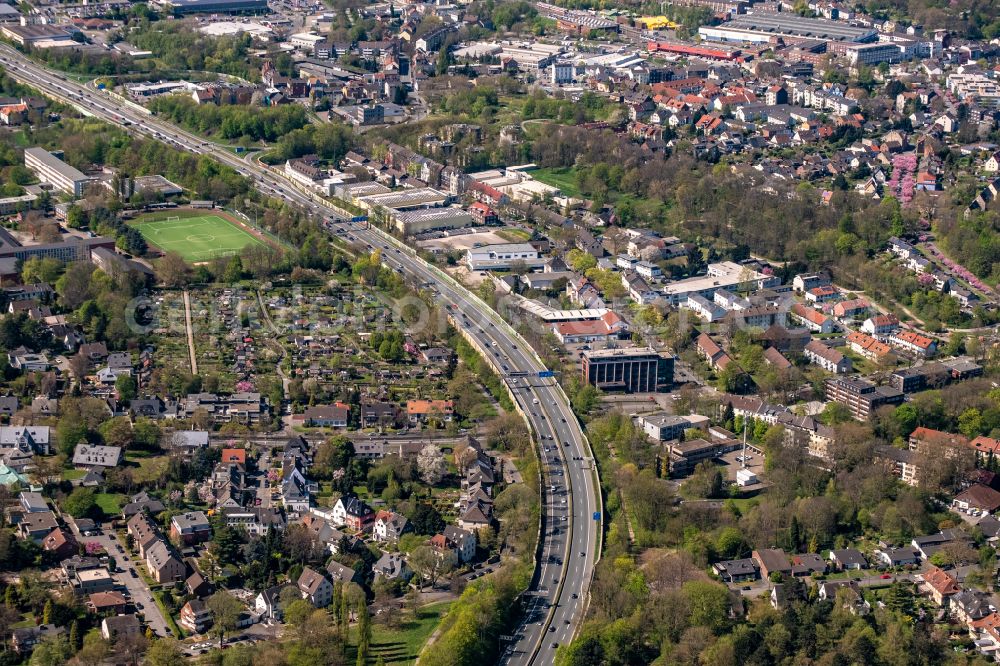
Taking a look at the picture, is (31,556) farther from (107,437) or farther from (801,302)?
(801,302)

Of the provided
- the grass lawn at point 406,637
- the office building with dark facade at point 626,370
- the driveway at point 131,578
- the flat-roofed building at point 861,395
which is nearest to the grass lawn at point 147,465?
the driveway at point 131,578

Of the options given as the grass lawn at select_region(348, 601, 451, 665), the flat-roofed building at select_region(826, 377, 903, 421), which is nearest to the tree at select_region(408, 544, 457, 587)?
the grass lawn at select_region(348, 601, 451, 665)

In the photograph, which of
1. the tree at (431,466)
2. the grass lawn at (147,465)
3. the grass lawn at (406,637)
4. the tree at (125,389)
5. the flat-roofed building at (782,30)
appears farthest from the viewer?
the flat-roofed building at (782,30)

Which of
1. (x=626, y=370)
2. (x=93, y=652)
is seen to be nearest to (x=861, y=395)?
(x=626, y=370)

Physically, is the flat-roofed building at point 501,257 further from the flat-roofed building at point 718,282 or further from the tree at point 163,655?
the tree at point 163,655

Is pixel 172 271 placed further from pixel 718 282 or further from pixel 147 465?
pixel 718 282

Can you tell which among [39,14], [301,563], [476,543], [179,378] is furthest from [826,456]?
[39,14]

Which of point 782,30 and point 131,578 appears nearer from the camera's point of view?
point 131,578

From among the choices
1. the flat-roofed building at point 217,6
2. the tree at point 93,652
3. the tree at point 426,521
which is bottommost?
the tree at point 426,521
